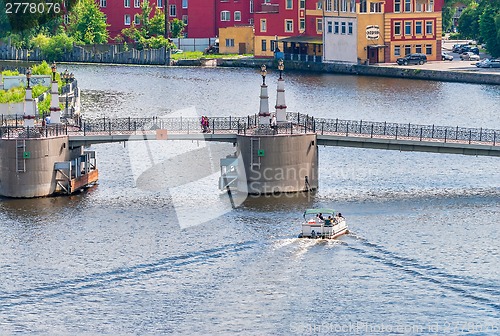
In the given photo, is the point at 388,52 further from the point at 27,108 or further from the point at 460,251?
the point at 460,251

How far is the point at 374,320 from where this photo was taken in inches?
2611

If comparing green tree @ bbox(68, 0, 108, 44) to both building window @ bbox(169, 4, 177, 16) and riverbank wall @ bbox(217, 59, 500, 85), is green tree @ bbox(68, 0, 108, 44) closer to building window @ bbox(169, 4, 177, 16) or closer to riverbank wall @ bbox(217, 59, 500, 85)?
building window @ bbox(169, 4, 177, 16)

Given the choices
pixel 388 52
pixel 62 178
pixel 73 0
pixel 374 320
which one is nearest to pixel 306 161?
pixel 62 178

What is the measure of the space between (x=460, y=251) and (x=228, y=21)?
102 metres

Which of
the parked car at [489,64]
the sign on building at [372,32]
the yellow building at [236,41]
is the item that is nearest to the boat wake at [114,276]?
the parked car at [489,64]

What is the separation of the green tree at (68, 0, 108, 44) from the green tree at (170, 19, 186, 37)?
23.6 feet

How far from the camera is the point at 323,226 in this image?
7694 cm

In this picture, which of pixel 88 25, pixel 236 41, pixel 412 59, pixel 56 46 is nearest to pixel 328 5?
pixel 412 59

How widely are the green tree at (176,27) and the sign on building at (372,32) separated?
29259mm

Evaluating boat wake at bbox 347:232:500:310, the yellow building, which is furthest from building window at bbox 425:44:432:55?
boat wake at bbox 347:232:500:310

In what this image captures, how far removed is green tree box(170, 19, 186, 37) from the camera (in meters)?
176

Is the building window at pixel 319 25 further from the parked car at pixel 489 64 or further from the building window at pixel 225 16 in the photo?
the parked car at pixel 489 64

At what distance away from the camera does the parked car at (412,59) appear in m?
152

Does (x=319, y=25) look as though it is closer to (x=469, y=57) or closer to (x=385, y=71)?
(x=385, y=71)
